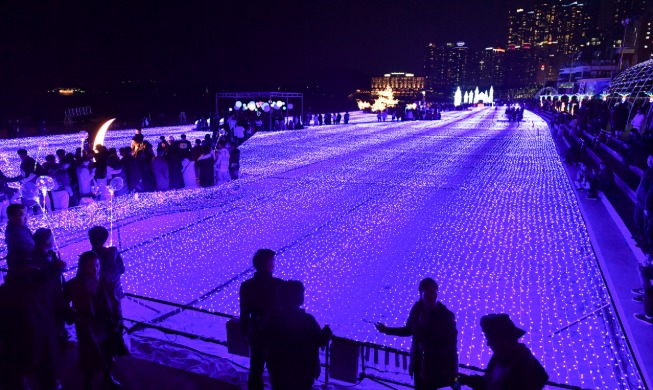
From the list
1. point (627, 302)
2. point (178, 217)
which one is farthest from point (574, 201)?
point (178, 217)

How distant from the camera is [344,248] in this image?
7992 mm

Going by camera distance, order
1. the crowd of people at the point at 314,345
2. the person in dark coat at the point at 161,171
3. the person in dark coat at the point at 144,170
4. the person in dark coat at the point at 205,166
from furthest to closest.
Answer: the person in dark coat at the point at 205,166
the person in dark coat at the point at 161,171
the person in dark coat at the point at 144,170
the crowd of people at the point at 314,345

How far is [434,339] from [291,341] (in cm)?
96

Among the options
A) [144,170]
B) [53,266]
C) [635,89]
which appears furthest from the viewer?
[635,89]

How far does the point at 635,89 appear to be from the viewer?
73.3 feet

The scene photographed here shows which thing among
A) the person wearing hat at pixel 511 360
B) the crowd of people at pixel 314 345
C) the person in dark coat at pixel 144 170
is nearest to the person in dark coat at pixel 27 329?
the crowd of people at pixel 314 345

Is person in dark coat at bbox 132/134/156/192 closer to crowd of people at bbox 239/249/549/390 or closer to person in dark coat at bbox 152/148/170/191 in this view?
person in dark coat at bbox 152/148/170/191

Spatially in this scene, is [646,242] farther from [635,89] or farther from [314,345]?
[635,89]

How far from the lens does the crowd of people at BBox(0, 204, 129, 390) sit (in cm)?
335

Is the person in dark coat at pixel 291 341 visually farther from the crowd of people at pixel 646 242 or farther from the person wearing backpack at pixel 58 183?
the person wearing backpack at pixel 58 183

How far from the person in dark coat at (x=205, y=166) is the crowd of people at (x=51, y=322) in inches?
348

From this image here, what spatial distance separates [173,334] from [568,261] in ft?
19.0

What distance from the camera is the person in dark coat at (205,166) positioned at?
12641 mm

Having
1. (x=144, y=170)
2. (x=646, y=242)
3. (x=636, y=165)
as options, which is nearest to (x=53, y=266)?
(x=646, y=242)
